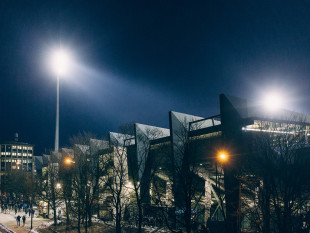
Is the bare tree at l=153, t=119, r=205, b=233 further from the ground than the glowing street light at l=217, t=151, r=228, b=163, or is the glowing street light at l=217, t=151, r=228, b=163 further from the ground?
the glowing street light at l=217, t=151, r=228, b=163

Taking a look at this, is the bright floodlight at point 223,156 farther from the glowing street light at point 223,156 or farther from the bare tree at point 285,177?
the bare tree at point 285,177

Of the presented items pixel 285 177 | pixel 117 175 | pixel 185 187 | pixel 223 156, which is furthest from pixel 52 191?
pixel 285 177

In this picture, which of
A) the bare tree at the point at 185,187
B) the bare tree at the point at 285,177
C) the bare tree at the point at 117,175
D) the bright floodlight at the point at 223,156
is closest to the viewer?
the bare tree at the point at 285,177

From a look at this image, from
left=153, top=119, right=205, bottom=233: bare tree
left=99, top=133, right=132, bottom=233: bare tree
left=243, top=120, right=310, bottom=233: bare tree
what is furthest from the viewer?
left=99, top=133, right=132, bottom=233: bare tree

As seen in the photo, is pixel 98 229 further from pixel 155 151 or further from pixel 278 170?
pixel 278 170

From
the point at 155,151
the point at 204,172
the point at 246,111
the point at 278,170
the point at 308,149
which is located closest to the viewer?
the point at 278,170

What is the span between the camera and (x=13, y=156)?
13562cm

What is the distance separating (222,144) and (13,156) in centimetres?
13624

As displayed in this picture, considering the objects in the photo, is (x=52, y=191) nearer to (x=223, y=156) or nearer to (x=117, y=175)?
(x=117, y=175)

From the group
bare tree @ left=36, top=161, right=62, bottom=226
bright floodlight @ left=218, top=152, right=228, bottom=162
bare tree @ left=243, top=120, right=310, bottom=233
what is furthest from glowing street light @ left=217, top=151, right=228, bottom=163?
bare tree @ left=36, top=161, right=62, bottom=226

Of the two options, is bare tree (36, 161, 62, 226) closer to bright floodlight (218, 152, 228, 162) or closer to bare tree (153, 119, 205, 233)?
bare tree (153, 119, 205, 233)

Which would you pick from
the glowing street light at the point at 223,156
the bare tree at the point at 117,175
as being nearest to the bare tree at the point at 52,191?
the bare tree at the point at 117,175

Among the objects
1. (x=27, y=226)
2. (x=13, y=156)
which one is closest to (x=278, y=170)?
(x=27, y=226)

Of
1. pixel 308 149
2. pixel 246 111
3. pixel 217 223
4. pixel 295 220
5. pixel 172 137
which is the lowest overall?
pixel 217 223
